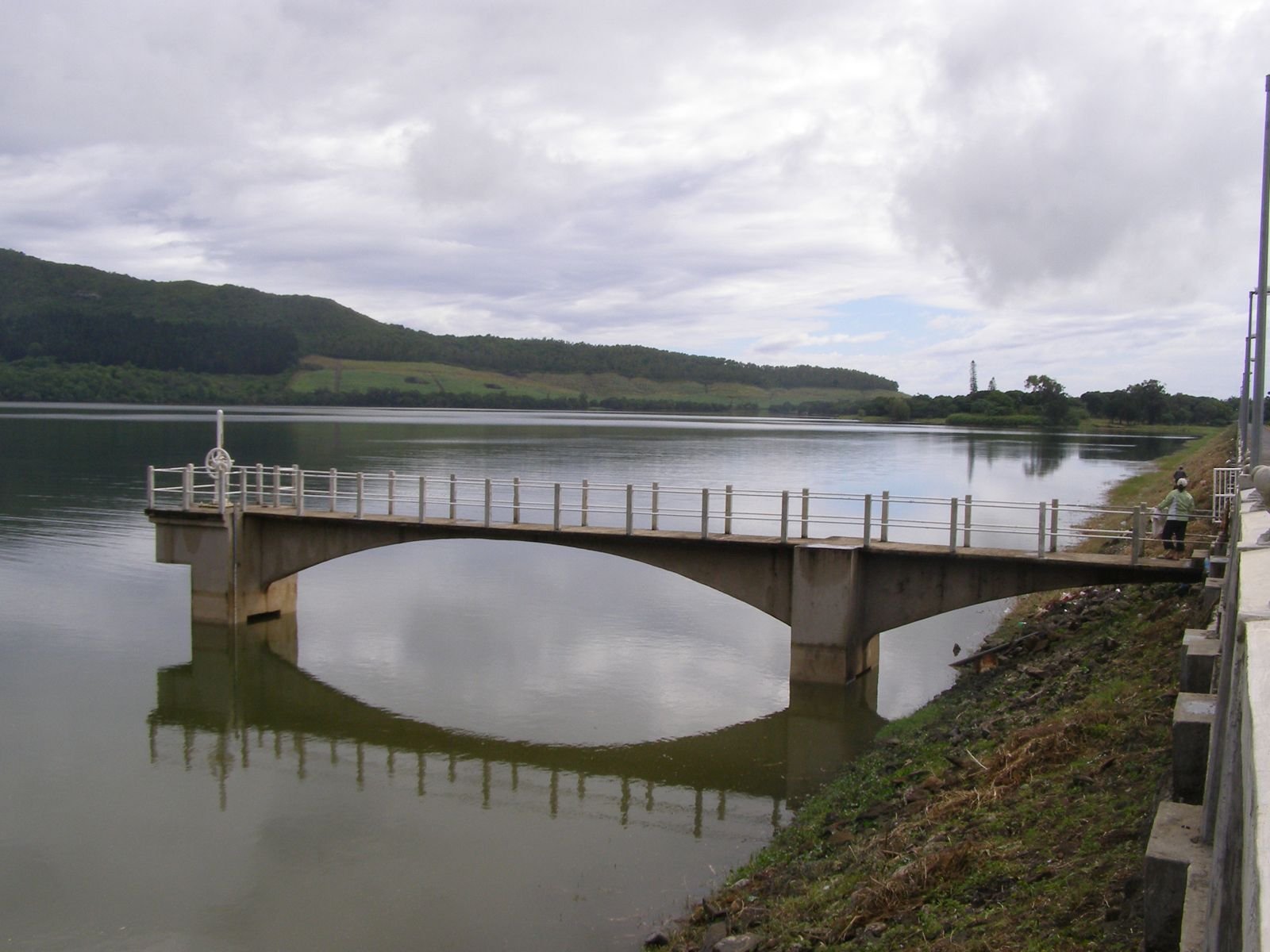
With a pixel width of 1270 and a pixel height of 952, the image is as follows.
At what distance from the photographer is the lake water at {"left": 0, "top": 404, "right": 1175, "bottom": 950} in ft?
39.4

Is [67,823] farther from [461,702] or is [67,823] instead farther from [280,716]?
[461,702]

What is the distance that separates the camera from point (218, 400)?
16612cm

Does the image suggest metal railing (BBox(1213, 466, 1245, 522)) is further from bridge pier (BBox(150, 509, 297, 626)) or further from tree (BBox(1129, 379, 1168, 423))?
tree (BBox(1129, 379, 1168, 423))

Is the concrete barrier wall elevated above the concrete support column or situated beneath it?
elevated above

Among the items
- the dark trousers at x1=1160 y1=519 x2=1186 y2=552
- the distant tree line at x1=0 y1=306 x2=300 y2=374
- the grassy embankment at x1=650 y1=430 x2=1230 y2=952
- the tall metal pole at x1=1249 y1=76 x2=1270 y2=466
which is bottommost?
the grassy embankment at x1=650 y1=430 x2=1230 y2=952

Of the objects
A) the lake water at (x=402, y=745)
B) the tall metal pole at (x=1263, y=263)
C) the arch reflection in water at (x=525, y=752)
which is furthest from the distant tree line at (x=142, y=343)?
the tall metal pole at (x=1263, y=263)

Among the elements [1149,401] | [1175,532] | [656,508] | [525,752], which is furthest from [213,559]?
[1149,401]

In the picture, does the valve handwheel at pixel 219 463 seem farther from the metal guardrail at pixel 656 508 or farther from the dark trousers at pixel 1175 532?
the dark trousers at pixel 1175 532

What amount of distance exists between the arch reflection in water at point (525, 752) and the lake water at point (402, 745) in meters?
0.06

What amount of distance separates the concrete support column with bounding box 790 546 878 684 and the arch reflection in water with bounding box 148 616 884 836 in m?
0.36

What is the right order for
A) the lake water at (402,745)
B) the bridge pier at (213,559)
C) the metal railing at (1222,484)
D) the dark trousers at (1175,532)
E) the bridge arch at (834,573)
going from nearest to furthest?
the lake water at (402,745)
the bridge arch at (834,573)
the dark trousers at (1175,532)
the metal railing at (1222,484)
the bridge pier at (213,559)

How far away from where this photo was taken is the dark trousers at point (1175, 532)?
746 inches

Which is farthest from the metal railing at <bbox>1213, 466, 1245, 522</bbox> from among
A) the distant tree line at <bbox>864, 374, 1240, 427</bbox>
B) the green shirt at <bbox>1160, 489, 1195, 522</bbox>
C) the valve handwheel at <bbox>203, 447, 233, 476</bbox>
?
the distant tree line at <bbox>864, 374, 1240, 427</bbox>

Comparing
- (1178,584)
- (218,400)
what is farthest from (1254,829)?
(218,400)
